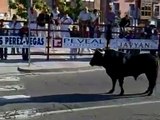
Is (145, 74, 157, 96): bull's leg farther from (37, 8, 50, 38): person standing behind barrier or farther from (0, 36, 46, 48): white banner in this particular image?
(37, 8, 50, 38): person standing behind barrier

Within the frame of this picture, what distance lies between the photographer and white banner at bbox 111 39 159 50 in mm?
21047

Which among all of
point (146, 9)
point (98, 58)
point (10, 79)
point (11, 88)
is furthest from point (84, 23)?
point (146, 9)

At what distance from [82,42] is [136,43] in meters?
2.32

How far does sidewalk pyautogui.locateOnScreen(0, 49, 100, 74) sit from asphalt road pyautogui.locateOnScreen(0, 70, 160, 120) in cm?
197

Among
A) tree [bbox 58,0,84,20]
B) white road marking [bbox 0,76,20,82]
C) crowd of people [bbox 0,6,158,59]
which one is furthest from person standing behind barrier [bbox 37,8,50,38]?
tree [bbox 58,0,84,20]

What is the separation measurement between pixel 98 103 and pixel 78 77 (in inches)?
189

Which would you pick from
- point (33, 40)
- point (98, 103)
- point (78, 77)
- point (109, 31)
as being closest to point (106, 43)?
point (109, 31)

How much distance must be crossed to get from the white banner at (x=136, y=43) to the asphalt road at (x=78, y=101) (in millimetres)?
5451

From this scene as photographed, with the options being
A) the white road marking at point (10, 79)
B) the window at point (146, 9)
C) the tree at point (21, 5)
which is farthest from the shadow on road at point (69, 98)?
the window at point (146, 9)

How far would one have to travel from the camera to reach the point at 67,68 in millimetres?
17875

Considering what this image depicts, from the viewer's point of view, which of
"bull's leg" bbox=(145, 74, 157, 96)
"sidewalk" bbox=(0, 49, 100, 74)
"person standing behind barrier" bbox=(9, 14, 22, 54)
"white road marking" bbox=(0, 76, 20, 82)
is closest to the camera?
"bull's leg" bbox=(145, 74, 157, 96)

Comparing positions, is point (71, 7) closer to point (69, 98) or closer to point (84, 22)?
point (84, 22)

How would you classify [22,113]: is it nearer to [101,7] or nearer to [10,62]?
[10,62]

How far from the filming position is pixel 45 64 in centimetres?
1886
